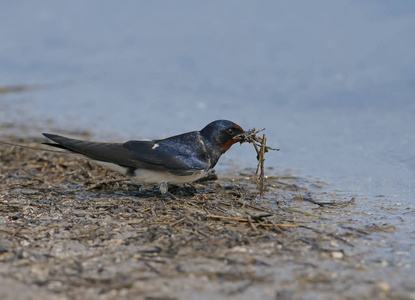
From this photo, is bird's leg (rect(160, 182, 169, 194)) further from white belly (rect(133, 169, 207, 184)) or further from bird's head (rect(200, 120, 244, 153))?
bird's head (rect(200, 120, 244, 153))

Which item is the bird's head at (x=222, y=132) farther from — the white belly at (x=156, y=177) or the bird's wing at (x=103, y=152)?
the bird's wing at (x=103, y=152)

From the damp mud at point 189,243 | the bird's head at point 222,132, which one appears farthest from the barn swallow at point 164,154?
the damp mud at point 189,243

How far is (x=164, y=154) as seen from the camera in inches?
226

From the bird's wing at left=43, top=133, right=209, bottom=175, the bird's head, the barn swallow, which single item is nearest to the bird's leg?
the barn swallow

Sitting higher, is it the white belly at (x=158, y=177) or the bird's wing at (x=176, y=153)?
the bird's wing at (x=176, y=153)

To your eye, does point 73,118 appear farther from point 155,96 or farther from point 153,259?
point 153,259

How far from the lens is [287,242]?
14.1ft

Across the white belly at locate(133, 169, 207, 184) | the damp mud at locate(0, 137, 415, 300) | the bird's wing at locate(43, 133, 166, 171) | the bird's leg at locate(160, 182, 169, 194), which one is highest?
the bird's wing at locate(43, 133, 166, 171)

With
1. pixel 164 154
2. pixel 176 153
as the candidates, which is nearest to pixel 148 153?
pixel 164 154

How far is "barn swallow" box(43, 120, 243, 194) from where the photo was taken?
5668 millimetres

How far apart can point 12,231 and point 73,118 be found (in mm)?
6094

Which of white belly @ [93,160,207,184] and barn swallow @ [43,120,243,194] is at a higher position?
barn swallow @ [43,120,243,194]

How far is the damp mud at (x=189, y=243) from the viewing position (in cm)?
347

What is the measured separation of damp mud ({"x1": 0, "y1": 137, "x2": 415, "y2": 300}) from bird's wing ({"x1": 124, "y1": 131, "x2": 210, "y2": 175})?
31cm
